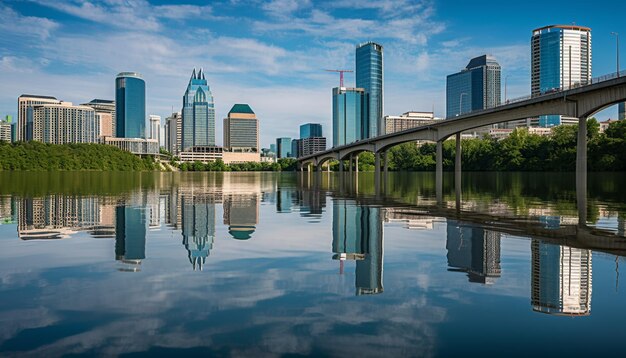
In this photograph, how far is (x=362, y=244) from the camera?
653 inches

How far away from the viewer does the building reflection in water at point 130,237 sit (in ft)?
45.9

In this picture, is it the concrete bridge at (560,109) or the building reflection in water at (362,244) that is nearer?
the building reflection in water at (362,244)

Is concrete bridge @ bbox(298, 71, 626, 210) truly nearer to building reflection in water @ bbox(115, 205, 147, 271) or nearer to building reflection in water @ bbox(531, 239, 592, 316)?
building reflection in water @ bbox(531, 239, 592, 316)

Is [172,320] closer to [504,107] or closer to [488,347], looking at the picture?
[488,347]

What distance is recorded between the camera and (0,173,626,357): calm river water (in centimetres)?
754

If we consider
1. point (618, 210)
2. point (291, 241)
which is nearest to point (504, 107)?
point (618, 210)

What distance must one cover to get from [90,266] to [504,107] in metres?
53.3

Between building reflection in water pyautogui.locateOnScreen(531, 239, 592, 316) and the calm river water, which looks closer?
the calm river water

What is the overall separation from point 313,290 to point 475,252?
6.51 m

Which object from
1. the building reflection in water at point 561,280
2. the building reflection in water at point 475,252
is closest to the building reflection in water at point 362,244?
the building reflection in water at point 475,252

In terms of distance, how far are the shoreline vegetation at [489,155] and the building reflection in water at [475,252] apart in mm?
109920

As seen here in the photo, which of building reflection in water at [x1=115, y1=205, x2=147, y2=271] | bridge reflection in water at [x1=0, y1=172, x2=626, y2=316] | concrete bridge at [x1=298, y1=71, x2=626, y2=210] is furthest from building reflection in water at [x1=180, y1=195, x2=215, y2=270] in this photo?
concrete bridge at [x1=298, y1=71, x2=626, y2=210]

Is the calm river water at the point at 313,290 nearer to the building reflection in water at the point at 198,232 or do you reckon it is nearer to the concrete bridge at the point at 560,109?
the building reflection in water at the point at 198,232

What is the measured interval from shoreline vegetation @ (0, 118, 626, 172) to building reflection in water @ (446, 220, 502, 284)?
361ft
